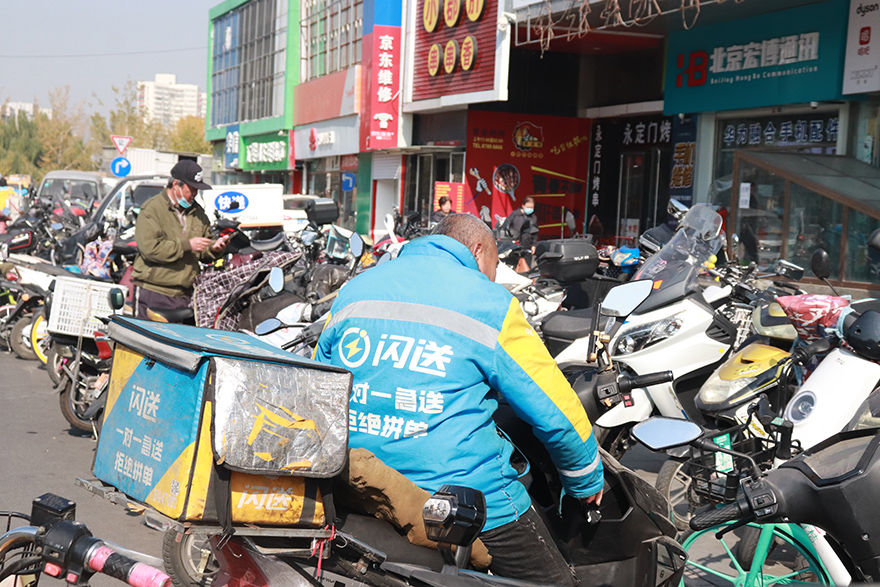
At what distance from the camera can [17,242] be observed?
12773 millimetres

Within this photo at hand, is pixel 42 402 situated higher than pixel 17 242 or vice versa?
pixel 17 242

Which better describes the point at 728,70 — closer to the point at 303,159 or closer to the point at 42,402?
the point at 42,402

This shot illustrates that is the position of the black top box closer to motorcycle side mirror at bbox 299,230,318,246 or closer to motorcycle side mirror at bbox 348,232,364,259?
motorcycle side mirror at bbox 348,232,364,259

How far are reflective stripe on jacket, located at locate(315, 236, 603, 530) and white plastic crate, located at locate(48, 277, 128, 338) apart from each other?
5.01 metres

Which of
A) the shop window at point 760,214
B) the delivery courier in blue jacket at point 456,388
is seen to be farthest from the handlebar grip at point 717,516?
the shop window at point 760,214

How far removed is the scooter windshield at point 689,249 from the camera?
5.99m

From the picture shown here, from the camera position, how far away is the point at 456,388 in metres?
2.72

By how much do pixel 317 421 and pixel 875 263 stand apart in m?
11.5

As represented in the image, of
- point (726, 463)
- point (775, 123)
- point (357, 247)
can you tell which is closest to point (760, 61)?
point (775, 123)

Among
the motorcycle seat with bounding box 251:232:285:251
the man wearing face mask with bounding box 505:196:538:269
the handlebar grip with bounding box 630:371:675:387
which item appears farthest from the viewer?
the man wearing face mask with bounding box 505:196:538:269

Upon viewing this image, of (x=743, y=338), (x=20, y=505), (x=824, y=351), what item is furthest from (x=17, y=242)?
(x=824, y=351)

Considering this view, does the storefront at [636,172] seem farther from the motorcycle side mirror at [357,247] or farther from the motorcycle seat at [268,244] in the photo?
the motorcycle side mirror at [357,247]

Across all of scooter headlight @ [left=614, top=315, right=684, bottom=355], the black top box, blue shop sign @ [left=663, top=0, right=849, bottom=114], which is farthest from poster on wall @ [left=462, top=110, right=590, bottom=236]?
scooter headlight @ [left=614, top=315, right=684, bottom=355]

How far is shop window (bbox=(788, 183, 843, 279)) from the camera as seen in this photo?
41.7 feet
